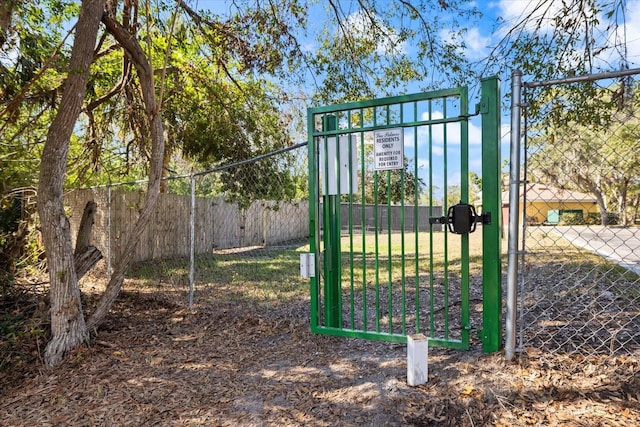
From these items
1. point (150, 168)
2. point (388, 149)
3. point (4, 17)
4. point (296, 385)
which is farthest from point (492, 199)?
point (4, 17)

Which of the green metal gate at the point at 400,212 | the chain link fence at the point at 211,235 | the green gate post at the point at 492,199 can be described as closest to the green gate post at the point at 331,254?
the green metal gate at the point at 400,212

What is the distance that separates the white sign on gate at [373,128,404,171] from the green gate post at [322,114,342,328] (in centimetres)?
48

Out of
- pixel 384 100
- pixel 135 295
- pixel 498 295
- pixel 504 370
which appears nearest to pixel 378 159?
pixel 384 100

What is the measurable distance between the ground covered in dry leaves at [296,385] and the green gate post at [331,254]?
0.96 feet

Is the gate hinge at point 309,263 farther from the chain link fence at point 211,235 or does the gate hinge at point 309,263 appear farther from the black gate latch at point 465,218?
the chain link fence at point 211,235

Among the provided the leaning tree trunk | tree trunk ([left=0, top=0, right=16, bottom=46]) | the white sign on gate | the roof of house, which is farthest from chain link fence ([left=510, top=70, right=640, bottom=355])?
tree trunk ([left=0, top=0, right=16, bottom=46])

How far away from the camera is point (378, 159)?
3168 millimetres

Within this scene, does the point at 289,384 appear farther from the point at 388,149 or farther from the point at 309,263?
the point at 388,149

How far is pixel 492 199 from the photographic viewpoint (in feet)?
8.81

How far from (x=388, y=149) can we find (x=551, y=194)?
1.22m

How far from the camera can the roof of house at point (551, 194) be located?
2.60 meters

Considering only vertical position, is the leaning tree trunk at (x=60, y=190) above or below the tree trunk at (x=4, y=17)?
below

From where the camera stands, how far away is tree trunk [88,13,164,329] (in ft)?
14.0

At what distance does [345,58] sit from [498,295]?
16.0 ft
